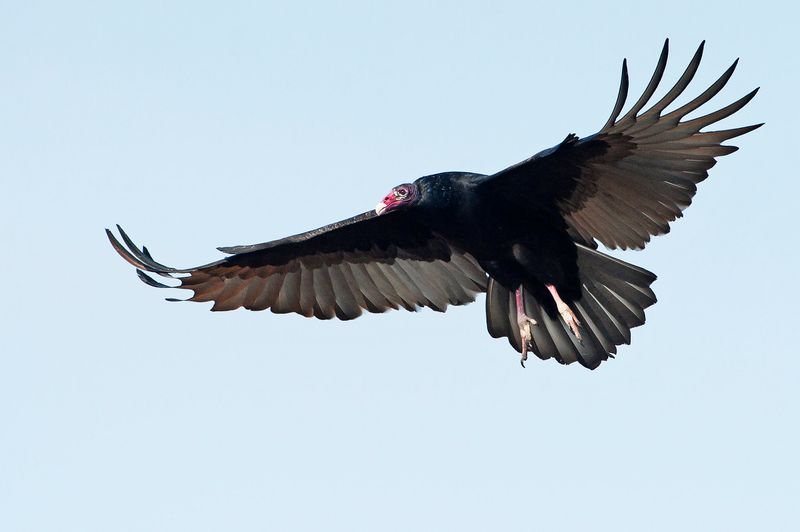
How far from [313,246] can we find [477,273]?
1184 millimetres

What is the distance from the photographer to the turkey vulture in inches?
353

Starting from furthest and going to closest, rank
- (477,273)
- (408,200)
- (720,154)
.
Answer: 1. (477,273)
2. (408,200)
3. (720,154)

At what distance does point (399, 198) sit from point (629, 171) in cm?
153

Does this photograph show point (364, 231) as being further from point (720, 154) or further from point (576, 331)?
point (720, 154)

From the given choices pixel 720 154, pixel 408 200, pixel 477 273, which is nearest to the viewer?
pixel 720 154

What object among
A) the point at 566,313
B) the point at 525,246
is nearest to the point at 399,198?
the point at 525,246

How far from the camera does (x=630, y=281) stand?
959 centimetres

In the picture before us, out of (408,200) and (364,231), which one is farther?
(364,231)

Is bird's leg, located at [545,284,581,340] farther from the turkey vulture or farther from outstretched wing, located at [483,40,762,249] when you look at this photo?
outstretched wing, located at [483,40,762,249]

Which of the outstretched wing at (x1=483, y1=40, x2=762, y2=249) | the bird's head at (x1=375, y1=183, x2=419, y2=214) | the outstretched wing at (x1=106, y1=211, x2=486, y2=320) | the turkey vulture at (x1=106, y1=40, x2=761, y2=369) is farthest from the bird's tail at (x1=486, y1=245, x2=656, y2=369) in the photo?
the bird's head at (x1=375, y1=183, x2=419, y2=214)

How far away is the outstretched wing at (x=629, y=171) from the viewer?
8727 mm

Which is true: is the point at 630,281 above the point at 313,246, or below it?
below

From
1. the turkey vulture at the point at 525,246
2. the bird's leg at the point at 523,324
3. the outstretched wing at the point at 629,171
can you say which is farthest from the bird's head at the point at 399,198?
the bird's leg at the point at 523,324

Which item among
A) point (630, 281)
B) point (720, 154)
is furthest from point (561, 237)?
point (720, 154)
